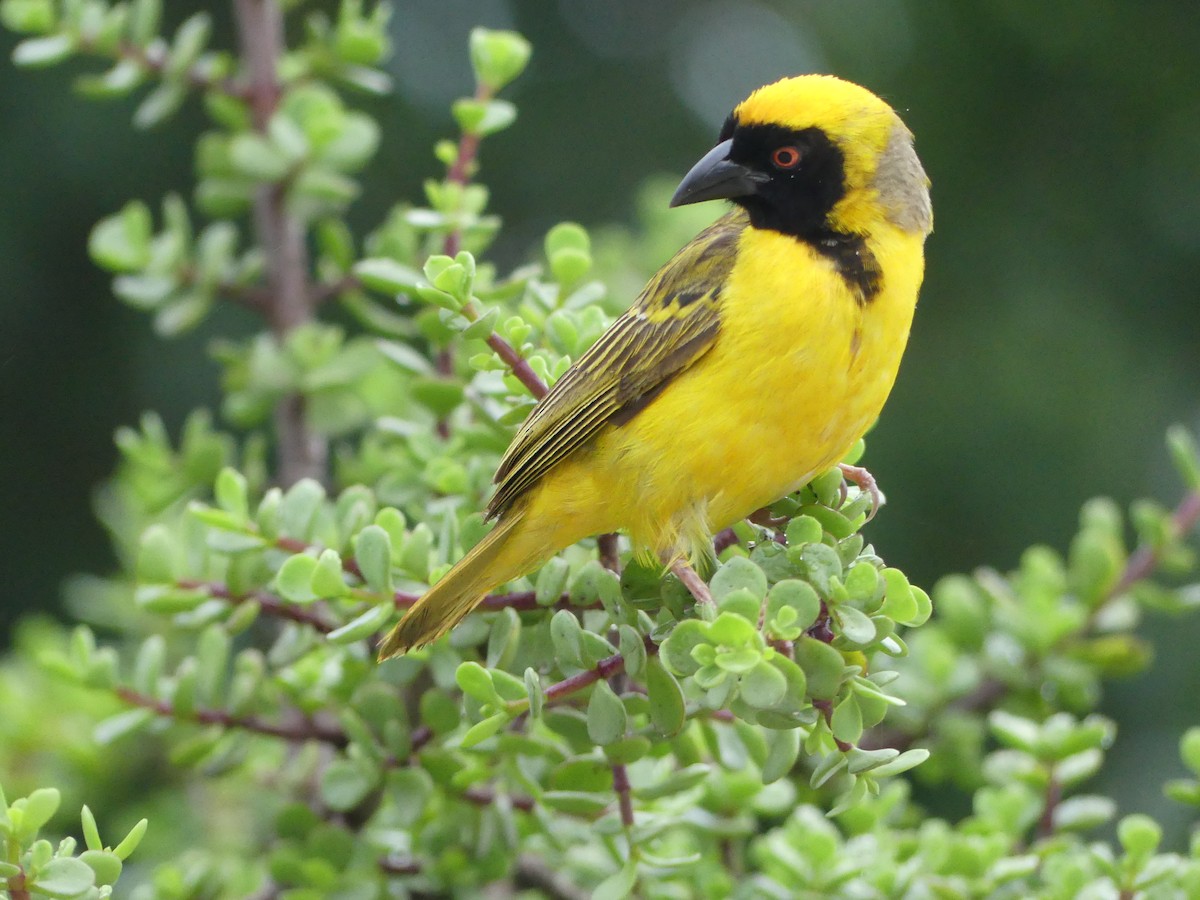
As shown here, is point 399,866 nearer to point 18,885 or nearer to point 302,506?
point 302,506

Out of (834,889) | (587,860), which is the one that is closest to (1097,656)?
(834,889)

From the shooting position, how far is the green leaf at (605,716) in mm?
1830

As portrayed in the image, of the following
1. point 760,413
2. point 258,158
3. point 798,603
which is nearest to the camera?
point 798,603

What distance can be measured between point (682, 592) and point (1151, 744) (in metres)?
2.46

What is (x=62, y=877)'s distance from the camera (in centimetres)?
155

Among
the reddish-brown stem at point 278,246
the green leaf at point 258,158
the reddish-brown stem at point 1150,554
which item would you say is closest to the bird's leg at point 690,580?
the reddish-brown stem at point 1150,554

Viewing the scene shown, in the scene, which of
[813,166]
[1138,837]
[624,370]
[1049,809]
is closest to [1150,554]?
[1049,809]

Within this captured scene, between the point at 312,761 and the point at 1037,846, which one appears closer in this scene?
the point at 1037,846

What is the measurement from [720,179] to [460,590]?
2.73ft

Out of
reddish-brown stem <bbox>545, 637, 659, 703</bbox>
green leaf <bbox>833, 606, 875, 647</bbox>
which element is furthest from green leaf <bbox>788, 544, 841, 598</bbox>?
reddish-brown stem <bbox>545, 637, 659, 703</bbox>

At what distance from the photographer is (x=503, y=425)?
227 centimetres

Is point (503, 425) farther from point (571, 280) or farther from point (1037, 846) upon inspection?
point (1037, 846)

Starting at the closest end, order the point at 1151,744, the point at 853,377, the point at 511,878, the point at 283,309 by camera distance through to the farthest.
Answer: the point at 853,377, the point at 511,878, the point at 283,309, the point at 1151,744

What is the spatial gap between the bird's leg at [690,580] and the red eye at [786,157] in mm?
728
